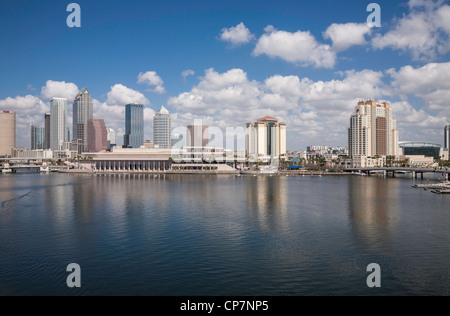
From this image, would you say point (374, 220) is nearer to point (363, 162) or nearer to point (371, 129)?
point (363, 162)

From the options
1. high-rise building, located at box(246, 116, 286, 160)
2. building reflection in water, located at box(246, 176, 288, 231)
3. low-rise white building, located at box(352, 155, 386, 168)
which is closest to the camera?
building reflection in water, located at box(246, 176, 288, 231)

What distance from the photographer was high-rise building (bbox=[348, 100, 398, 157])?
6176 inches

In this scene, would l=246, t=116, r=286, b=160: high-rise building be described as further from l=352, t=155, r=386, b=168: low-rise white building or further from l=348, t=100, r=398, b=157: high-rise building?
l=352, t=155, r=386, b=168: low-rise white building

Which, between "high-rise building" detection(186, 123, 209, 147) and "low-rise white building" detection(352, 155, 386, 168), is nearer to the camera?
"low-rise white building" detection(352, 155, 386, 168)

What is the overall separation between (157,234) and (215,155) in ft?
339

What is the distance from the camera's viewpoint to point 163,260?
1975 centimetres

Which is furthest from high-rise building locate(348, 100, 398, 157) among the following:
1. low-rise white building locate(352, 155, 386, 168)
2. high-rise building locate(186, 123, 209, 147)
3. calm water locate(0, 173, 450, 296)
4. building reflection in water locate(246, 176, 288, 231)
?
calm water locate(0, 173, 450, 296)

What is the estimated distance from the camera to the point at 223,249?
21.8 metres

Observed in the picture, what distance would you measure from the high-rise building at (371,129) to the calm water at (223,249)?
4931 inches

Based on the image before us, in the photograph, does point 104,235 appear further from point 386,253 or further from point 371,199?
point 371,199

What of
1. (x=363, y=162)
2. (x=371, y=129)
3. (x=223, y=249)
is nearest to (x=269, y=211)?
(x=223, y=249)

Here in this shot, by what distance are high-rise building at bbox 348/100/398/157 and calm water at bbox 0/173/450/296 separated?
125 metres
